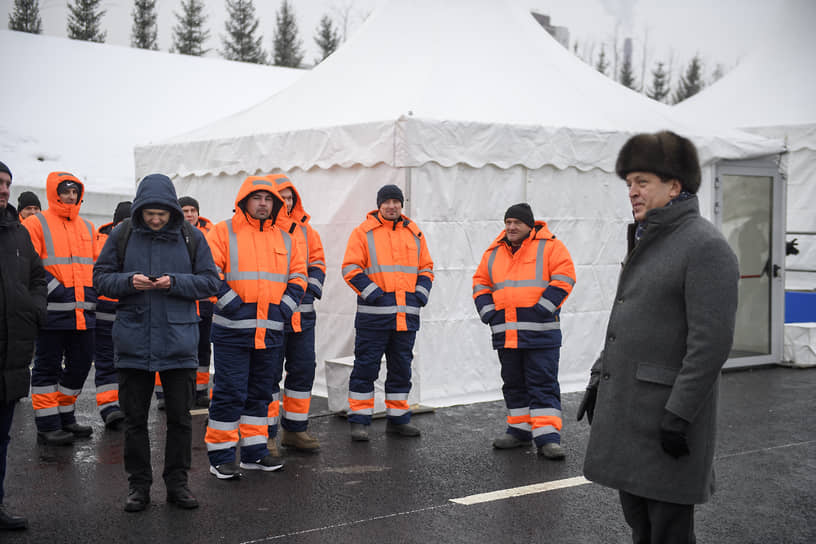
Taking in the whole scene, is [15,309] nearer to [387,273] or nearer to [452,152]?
[387,273]

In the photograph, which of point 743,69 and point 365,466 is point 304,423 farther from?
point 743,69

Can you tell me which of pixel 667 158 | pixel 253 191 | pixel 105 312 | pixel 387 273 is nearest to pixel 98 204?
pixel 105 312

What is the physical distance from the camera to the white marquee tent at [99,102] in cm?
1590

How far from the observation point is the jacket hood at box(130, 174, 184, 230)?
5.44 m

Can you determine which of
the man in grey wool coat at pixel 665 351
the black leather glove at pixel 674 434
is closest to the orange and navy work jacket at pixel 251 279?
the man in grey wool coat at pixel 665 351

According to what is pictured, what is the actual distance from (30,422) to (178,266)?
3.39m

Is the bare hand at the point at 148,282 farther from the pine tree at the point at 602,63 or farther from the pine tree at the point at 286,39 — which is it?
the pine tree at the point at 286,39

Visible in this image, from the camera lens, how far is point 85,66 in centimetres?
1959

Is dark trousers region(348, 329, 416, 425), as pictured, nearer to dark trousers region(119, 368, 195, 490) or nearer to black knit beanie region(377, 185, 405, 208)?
black knit beanie region(377, 185, 405, 208)

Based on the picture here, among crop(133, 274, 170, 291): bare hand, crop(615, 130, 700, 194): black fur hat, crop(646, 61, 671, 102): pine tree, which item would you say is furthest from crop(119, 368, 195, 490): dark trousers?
crop(646, 61, 671, 102): pine tree

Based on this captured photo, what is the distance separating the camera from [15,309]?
5.05 meters

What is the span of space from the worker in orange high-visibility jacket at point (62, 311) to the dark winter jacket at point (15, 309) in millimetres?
2115

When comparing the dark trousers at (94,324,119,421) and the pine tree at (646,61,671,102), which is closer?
the dark trousers at (94,324,119,421)

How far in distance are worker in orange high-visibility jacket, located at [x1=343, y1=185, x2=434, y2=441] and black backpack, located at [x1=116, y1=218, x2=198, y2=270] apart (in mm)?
2035
